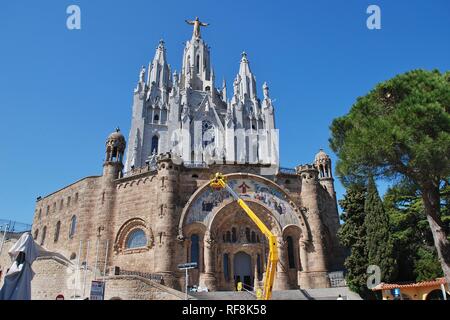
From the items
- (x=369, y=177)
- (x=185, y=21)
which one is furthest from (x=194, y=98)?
(x=369, y=177)

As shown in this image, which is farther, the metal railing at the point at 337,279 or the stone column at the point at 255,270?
the stone column at the point at 255,270

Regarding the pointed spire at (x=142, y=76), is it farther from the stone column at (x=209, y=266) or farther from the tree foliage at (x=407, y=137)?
the tree foliage at (x=407, y=137)

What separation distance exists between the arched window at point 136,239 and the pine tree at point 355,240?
15.1 metres

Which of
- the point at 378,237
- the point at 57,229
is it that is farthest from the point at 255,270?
the point at 57,229

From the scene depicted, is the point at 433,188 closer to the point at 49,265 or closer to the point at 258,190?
the point at 258,190

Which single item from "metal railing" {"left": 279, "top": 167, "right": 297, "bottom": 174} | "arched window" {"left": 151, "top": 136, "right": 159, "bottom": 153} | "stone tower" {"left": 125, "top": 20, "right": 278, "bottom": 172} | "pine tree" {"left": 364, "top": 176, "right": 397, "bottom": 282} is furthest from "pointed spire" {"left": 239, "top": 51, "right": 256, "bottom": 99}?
"pine tree" {"left": 364, "top": 176, "right": 397, "bottom": 282}

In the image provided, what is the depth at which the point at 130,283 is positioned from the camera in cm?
2003

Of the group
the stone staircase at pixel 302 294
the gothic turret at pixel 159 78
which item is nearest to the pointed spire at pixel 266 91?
the gothic turret at pixel 159 78

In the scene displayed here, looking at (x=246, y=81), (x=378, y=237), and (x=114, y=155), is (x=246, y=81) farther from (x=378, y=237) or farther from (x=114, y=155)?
(x=378, y=237)

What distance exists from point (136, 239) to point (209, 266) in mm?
6388

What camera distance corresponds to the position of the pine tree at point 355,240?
22.3m

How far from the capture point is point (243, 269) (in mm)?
26641

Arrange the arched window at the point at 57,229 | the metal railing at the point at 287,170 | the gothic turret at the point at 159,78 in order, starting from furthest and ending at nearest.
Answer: the gothic turret at the point at 159,78 → the arched window at the point at 57,229 → the metal railing at the point at 287,170
